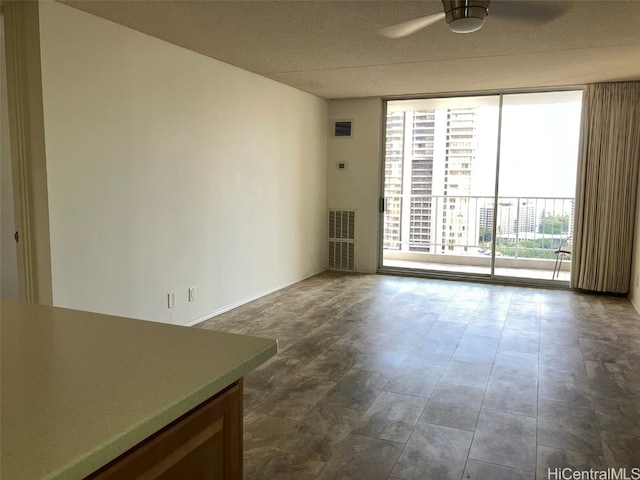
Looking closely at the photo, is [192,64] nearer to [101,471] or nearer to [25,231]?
[25,231]

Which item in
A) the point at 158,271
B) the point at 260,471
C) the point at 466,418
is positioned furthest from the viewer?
the point at 158,271

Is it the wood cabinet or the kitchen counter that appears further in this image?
the wood cabinet

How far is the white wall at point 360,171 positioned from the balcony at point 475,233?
0.55 metres

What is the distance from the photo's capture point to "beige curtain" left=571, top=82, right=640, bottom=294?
530 cm

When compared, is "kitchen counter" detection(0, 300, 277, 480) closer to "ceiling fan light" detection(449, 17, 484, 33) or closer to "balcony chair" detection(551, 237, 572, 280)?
"ceiling fan light" detection(449, 17, 484, 33)

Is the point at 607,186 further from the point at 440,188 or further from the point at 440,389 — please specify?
the point at 440,389

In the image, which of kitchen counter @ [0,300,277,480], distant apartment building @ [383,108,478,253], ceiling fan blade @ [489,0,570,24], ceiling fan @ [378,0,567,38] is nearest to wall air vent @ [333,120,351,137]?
distant apartment building @ [383,108,478,253]

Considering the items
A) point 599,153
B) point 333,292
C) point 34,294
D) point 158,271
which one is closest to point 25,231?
point 34,294

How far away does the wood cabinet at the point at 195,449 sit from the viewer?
34.3 inches

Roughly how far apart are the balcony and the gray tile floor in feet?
6.73

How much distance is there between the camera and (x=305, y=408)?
2758 millimetres

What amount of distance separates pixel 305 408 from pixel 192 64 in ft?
9.61

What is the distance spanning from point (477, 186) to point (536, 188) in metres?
0.83

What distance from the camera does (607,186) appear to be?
5426 millimetres
